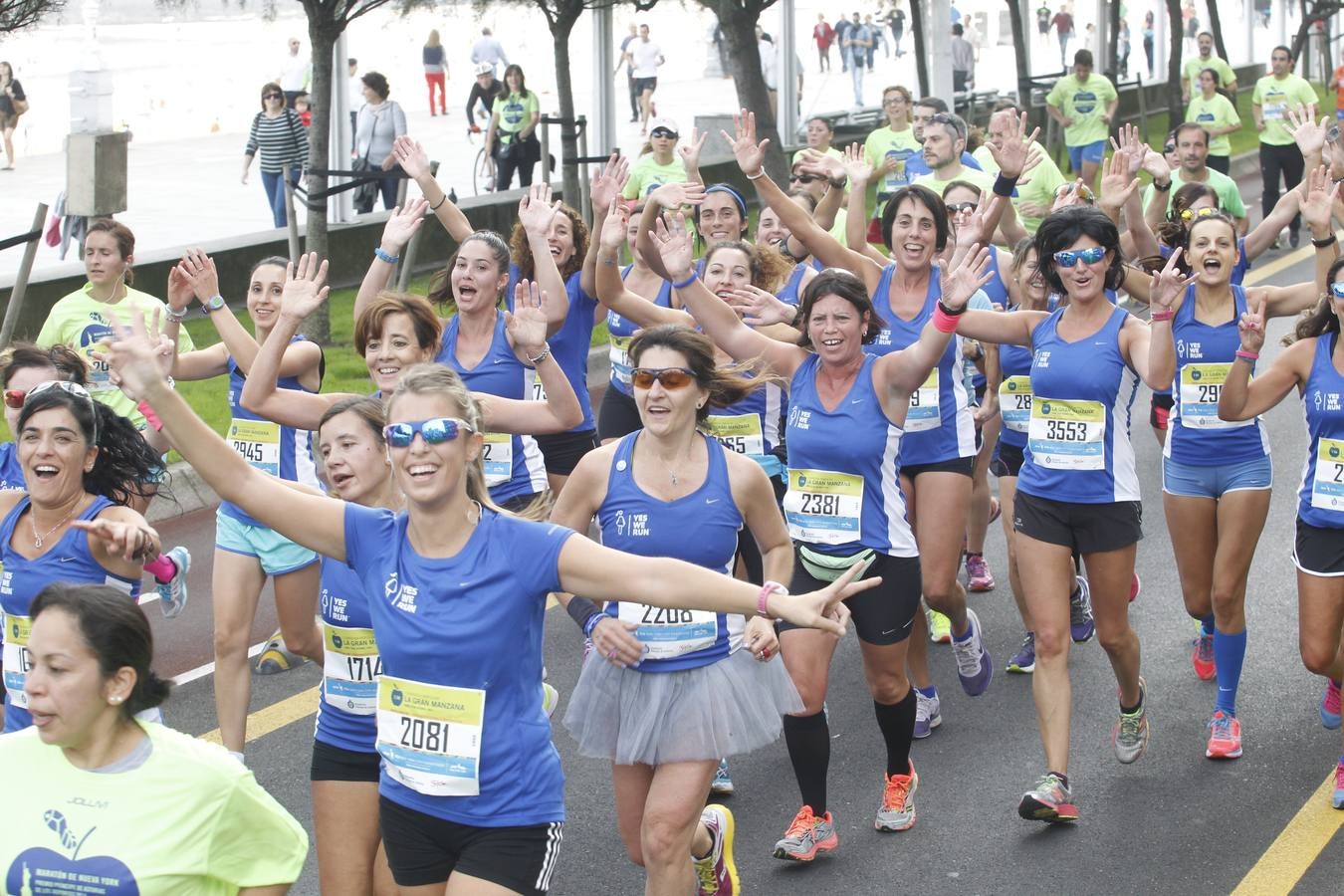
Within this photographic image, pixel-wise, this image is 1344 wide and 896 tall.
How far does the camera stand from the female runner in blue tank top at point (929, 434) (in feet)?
23.6

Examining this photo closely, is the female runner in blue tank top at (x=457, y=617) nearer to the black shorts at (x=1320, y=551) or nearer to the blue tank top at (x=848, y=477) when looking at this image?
the blue tank top at (x=848, y=477)

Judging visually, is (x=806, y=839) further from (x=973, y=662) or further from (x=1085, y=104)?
(x=1085, y=104)

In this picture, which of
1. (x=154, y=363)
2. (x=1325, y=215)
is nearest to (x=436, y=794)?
(x=154, y=363)

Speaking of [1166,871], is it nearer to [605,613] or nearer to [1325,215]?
[605,613]

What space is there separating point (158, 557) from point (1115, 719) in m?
3.92

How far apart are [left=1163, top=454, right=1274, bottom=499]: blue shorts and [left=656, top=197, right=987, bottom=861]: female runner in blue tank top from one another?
1502mm

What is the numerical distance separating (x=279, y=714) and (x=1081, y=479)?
340cm

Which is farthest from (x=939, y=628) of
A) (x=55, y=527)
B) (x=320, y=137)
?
(x=320, y=137)

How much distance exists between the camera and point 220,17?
5025 centimetres

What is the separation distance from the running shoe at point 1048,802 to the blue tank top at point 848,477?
893 mm

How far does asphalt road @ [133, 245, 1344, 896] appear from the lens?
19.5 ft

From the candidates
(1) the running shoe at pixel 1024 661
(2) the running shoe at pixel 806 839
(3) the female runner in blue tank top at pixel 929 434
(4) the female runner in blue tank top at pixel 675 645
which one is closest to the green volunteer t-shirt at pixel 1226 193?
(3) the female runner in blue tank top at pixel 929 434

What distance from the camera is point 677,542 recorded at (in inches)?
209

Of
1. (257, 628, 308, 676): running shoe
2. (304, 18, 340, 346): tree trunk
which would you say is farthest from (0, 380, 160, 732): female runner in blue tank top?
(304, 18, 340, 346): tree trunk
